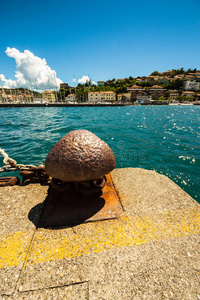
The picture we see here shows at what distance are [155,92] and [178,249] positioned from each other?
117 m

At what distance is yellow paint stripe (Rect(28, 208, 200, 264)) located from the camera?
1.35 metres

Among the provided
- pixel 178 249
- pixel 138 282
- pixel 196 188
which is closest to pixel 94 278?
pixel 138 282

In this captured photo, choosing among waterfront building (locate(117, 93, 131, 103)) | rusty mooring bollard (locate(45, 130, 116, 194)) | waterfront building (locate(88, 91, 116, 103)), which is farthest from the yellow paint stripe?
waterfront building (locate(117, 93, 131, 103))

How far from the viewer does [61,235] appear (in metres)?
1.50

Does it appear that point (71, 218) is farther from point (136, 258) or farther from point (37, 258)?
point (136, 258)

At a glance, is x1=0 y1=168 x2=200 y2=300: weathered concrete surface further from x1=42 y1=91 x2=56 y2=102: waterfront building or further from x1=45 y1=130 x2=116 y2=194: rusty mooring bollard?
x1=42 y1=91 x2=56 y2=102: waterfront building

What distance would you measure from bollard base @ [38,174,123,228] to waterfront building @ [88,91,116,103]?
331 feet

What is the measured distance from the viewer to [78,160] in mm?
1643

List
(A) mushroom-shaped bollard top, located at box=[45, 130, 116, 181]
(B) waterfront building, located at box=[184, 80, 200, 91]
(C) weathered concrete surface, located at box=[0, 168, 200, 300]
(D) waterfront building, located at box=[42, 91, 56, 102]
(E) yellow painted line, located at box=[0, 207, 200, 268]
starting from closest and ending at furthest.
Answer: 1. (C) weathered concrete surface, located at box=[0, 168, 200, 300]
2. (E) yellow painted line, located at box=[0, 207, 200, 268]
3. (A) mushroom-shaped bollard top, located at box=[45, 130, 116, 181]
4. (B) waterfront building, located at box=[184, 80, 200, 91]
5. (D) waterfront building, located at box=[42, 91, 56, 102]

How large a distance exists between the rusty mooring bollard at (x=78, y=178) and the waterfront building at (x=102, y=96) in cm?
10081

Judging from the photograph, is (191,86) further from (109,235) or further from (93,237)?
(93,237)

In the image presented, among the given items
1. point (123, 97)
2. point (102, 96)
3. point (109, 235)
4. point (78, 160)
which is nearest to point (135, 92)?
point (123, 97)

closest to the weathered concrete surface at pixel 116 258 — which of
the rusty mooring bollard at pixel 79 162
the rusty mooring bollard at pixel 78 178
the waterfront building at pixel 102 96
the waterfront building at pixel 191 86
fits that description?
the rusty mooring bollard at pixel 78 178

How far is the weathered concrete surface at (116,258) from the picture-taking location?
1088 mm
